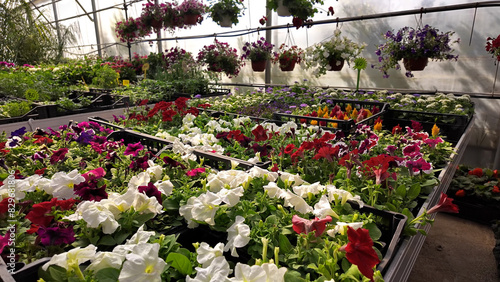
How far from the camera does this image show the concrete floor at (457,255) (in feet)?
6.77

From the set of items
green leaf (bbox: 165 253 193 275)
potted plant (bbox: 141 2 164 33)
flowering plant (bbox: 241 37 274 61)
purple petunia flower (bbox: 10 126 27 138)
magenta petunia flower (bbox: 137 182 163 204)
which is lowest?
green leaf (bbox: 165 253 193 275)

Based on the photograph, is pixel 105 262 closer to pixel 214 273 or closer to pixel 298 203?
pixel 214 273

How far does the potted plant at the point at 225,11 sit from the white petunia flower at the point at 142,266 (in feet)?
12.2

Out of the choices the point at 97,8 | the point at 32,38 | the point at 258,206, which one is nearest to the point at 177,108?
the point at 258,206

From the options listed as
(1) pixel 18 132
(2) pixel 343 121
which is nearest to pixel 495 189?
(2) pixel 343 121

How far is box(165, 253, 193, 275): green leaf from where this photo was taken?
661mm

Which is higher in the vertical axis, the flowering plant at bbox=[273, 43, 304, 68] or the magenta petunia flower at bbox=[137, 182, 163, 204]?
the flowering plant at bbox=[273, 43, 304, 68]

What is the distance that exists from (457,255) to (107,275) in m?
2.57

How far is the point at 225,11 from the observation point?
3830 millimetres

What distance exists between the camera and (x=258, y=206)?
0.93 m

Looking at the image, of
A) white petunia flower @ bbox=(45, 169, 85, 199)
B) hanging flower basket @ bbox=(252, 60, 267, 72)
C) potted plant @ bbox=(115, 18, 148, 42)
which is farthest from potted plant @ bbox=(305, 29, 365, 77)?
potted plant @ bbox=(115, 18, 148, 42)

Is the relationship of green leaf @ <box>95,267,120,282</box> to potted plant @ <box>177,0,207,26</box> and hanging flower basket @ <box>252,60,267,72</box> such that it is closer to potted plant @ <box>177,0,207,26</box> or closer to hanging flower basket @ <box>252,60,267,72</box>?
hanging flower basket @ <box>252,60,267,72</box>

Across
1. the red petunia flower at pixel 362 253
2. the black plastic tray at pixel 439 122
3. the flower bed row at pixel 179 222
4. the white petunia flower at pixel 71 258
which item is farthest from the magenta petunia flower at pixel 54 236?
the black plastic tray at pixel 439 122

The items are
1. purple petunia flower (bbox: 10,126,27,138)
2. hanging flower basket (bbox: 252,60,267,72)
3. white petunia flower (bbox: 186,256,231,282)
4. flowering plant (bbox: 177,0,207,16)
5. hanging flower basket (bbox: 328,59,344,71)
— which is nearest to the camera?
white petunia flower (bbox: 186,256,231,282)
